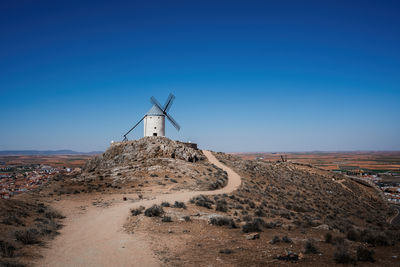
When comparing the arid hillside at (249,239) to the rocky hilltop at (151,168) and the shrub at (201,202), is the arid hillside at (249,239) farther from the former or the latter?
the rocky hilltop at (151,168)

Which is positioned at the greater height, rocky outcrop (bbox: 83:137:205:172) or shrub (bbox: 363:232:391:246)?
rocky outcrop (bbox: 83:137:205:172)

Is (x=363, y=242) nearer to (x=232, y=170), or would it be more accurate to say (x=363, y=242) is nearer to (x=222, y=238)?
(x=222, y=238)

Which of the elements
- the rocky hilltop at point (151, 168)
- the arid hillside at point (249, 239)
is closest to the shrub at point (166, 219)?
the arid hillside at point (249, 239)

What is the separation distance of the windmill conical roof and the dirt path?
2458 centimetres

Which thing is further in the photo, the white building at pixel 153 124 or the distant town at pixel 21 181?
the white building at pixel 153 124

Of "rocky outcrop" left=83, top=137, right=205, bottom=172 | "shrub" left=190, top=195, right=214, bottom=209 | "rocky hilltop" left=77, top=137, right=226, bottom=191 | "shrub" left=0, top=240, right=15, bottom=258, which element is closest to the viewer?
"shrub" left=0, top=240, right=15, bottom=258

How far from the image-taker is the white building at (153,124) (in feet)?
129

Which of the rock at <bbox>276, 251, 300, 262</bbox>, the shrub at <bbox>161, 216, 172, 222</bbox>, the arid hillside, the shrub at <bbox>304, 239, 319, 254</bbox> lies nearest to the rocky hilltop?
the arid hillside

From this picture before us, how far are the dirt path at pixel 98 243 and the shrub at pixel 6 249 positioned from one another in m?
1.01

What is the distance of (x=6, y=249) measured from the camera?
333 inches

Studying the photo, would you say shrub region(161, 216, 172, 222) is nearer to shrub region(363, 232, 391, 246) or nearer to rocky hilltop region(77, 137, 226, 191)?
shrub region(363, 232, 391, 246)

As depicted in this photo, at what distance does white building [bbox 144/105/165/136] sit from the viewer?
129 feet

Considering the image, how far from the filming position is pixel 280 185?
3466 centimetres

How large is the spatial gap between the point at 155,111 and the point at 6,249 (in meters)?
32.8
